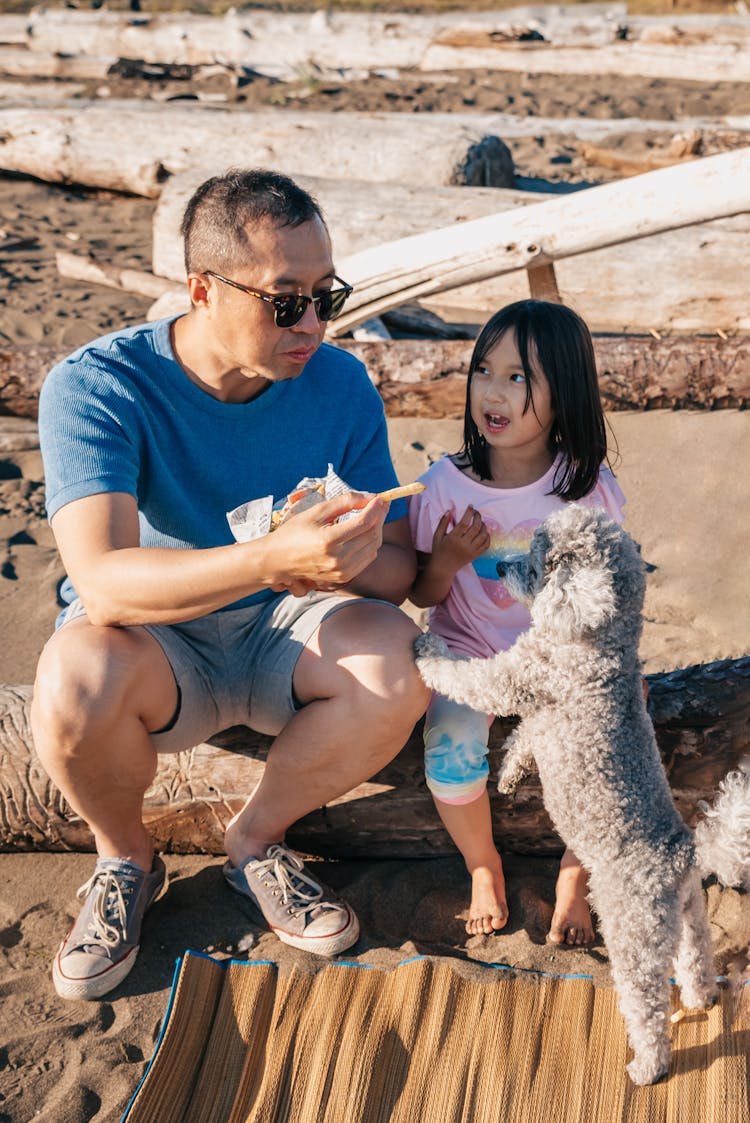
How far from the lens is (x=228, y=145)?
8.62m

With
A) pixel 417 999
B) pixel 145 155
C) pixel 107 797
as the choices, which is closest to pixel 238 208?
pixel 107 797

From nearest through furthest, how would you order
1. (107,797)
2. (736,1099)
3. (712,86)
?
(736,1099) < (107,797) < (712,86)

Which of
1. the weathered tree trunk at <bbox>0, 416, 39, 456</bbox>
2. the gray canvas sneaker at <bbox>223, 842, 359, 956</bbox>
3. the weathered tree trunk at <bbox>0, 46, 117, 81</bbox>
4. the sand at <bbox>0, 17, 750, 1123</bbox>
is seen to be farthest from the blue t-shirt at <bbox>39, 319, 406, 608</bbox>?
the weathered tree trunk at <bbox>0, 46, 117, 81</bbox>

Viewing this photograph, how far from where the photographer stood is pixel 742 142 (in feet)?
30.7

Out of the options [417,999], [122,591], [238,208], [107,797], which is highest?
[238,208]

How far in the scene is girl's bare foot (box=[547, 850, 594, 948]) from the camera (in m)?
2.84

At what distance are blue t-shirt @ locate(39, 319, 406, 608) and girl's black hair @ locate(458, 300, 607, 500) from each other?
37 cm

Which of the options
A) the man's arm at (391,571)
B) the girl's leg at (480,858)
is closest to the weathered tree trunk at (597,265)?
the man's arm at (391,571)

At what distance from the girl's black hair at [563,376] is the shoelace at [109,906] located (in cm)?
159

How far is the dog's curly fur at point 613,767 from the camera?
7.79 ft

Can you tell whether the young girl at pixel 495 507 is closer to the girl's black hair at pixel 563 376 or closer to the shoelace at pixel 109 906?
the girl's black hair at pixel 563 376

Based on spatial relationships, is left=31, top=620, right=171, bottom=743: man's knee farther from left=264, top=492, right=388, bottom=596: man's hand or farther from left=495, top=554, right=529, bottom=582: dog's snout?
left=495, top=554, right=529, bottom=582: dog's snout

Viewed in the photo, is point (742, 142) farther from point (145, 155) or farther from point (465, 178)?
point (145, 155)

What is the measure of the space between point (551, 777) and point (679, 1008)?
681 millimetres
